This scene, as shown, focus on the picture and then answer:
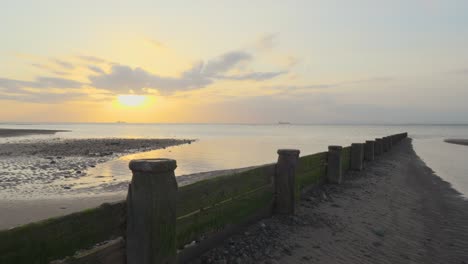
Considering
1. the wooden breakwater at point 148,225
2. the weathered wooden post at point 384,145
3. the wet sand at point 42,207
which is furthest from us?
the weathered wooden post at point 384,145

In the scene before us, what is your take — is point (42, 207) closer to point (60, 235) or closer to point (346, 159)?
point (60, 235)

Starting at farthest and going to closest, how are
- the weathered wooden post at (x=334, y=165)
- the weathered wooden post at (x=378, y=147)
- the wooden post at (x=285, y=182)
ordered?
the weathered wooden post at (x=378, y=147) < the weathered wooden post at (x=334, y=165) < the wooden post at (x=285, y=182)

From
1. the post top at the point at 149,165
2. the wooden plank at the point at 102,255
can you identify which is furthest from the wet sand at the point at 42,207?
the post top at the point at 149,165

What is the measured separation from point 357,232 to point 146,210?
185 inches

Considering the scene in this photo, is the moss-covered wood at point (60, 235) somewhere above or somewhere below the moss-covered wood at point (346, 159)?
above

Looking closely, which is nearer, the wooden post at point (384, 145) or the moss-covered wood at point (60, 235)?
the moss-covered wood at point (60, 235)

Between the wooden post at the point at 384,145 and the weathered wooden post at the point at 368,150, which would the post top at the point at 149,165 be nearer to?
the weathered wooden post at the point at 368,150

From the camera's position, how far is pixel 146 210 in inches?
132

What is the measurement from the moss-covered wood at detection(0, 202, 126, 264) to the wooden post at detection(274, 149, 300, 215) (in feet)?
13.2

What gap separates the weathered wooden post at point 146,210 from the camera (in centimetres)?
335

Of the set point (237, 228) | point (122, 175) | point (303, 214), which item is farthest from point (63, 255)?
point (122, 175)

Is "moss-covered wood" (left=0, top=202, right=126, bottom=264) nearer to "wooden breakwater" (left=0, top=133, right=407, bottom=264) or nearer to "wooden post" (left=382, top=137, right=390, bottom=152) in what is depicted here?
"wooden breakwater" (left=0, top=133, right=407, bottom=264)

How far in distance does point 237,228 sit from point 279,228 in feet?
3.09

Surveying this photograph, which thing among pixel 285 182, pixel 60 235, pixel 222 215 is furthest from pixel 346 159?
pixel 60 235
